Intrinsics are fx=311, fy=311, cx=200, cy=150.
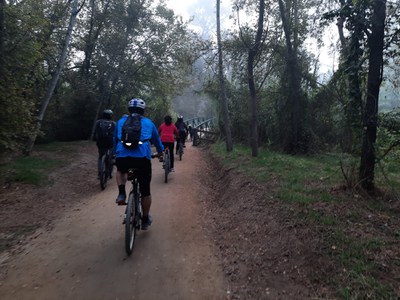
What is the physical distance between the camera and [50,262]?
429cm

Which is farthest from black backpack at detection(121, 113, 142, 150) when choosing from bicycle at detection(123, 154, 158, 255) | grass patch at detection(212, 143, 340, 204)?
grass patch at detection(212, 143, 340, 204)

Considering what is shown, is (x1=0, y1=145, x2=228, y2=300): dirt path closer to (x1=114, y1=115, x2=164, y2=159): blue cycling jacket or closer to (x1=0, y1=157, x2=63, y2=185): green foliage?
(x1=114, y1=115, x2=164, y2=159): blue cycling jacket

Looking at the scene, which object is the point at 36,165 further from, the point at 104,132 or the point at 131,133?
the point at 131,133

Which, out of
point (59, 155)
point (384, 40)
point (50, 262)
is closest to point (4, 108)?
point (59, 155)

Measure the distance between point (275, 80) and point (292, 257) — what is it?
1061cm

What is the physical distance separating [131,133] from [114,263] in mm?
1786

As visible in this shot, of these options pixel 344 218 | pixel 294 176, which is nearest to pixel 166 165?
pixel 294 176

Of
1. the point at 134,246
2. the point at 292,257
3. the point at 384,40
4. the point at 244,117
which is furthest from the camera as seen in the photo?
the point at 244,117

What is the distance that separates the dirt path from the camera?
11.8 feet

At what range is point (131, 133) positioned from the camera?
4.42 metres

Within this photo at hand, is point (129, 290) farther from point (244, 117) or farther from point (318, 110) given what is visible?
point (244, 117)

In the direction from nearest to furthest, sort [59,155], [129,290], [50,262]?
[129,290] → [50,262] → [59,155]

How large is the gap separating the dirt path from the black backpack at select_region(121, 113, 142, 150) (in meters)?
1.54

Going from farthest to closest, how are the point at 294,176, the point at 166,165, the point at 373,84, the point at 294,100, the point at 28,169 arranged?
the point at 294,100, the point at 28,169, the point at 166,165, the point at 294,176, the point at 373,84
